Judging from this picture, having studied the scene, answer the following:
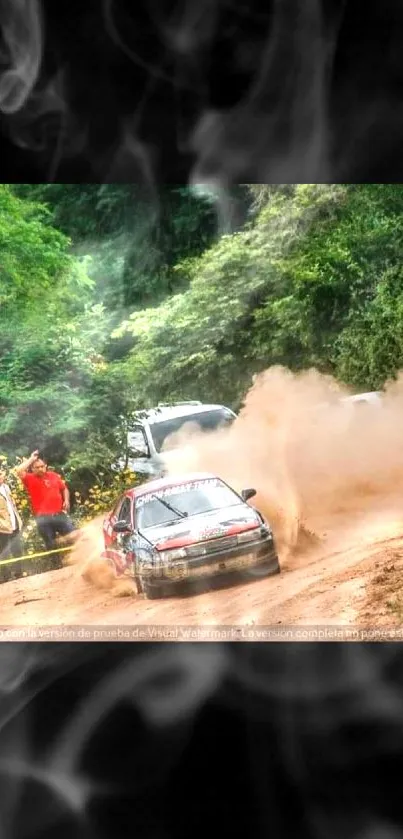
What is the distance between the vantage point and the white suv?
9.96ft

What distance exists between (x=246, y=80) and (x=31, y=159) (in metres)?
0.68

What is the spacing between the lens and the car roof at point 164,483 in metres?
3.06

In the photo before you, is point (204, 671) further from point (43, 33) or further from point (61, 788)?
point (43, 33)

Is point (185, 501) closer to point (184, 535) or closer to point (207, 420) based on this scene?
point (184, 535)

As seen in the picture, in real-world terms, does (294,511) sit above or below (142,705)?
above

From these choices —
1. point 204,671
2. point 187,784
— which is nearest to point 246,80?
point 204,671

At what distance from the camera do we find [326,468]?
9.93ft

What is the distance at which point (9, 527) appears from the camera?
309cm

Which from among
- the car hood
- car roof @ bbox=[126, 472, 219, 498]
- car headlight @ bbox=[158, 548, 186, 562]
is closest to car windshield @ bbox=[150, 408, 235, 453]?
car roof @ bbox=[126, 472, 219, 498]

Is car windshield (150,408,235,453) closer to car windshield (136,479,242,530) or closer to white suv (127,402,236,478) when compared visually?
white suv (127,402,236,478)

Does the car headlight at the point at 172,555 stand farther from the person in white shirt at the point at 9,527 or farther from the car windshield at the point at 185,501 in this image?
the person in white shirt at the point at 9,527

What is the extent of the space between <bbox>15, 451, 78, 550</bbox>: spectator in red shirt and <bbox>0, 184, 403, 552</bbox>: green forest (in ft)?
0.14

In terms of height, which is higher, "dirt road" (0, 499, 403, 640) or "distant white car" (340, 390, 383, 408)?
"distant white car" (340, 390, 383, 408)

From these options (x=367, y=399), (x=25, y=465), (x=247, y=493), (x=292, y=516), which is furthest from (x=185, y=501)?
(x=367, y=399)
